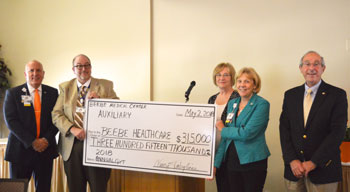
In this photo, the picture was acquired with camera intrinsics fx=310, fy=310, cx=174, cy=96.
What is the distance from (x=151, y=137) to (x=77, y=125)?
718 millimetres

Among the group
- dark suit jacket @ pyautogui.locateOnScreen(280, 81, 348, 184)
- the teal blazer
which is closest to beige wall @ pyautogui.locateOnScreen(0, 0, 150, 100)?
the teal blazer

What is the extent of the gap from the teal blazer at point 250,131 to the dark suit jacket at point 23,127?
1.72 metres

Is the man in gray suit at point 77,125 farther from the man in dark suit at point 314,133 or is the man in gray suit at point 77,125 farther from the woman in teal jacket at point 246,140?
the man in dark suit at point 314,133

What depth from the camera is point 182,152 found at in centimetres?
249

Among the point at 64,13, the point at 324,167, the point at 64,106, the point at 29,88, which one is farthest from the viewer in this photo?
the point at 64,13

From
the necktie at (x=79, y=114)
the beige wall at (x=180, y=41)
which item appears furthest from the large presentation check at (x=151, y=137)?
the beige wall at (x=180, y=41)

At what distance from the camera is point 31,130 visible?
9.71 ft

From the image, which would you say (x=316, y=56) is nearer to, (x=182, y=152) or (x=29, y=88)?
(x=182, y=152)

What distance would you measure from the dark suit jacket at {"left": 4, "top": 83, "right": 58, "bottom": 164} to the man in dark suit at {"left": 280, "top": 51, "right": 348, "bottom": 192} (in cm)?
219

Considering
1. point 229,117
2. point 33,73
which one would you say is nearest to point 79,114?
point 33,73

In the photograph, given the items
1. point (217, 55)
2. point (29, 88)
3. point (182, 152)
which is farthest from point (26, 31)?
point (182, 152)

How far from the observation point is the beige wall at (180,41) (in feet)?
11.3

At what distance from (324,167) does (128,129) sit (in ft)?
5.10

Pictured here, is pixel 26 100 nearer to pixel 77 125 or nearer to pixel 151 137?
pixel 77 125
